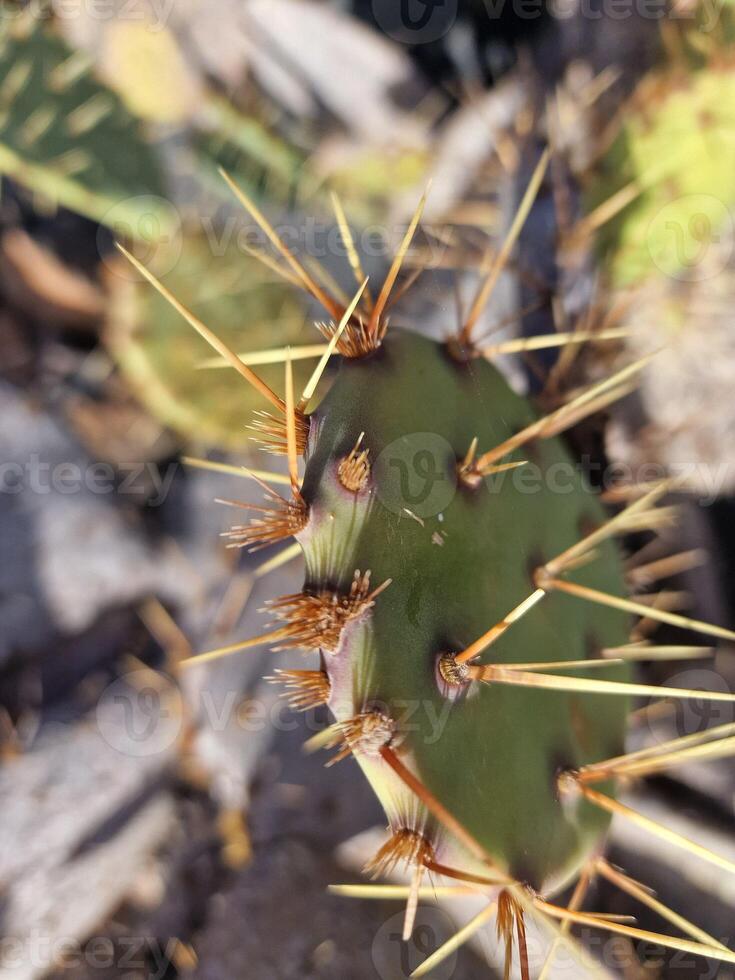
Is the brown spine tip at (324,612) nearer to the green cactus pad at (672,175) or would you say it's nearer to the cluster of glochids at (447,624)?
the cluster of glochids at (447,624)

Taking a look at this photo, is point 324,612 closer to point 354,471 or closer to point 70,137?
point 354,471

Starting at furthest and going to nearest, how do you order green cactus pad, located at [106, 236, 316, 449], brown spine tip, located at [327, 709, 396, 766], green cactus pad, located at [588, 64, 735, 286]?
1. green cactus pad, located at [106, 236, 316, 449]
2. green cactus pad, located at [588, 64, 735, 286]
3. brown spine tip, located at [327, 709, 396, 766]

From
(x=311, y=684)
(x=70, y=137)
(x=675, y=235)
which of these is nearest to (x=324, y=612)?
(x=311, y=684)

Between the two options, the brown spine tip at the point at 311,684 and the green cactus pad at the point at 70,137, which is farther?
the green cactus pad at the point at 70,137

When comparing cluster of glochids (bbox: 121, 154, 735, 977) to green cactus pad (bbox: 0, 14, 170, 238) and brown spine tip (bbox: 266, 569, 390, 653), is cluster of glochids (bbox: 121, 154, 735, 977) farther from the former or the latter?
green cactus pad (bbox: 0, 14, 170, 238)

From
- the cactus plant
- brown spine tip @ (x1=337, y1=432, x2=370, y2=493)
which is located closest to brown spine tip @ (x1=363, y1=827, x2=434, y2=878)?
brown spine tip @ (x1=337, y1=432, x2=370, y2=493)

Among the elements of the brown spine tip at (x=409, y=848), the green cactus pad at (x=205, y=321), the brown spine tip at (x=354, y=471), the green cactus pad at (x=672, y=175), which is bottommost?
the brown spine tip at (x=409, y=848)

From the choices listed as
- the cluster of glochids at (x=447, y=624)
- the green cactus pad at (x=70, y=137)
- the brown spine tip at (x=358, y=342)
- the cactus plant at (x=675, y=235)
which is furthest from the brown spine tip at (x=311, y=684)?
the green cactus pad at (x=70, y=137)

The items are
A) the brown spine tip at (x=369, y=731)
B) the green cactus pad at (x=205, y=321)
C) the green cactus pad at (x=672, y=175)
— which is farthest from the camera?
the green cactus pad at (x=205, y=321)

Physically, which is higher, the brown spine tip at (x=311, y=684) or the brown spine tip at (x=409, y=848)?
the brown spine tip at (x=311, y=684)
